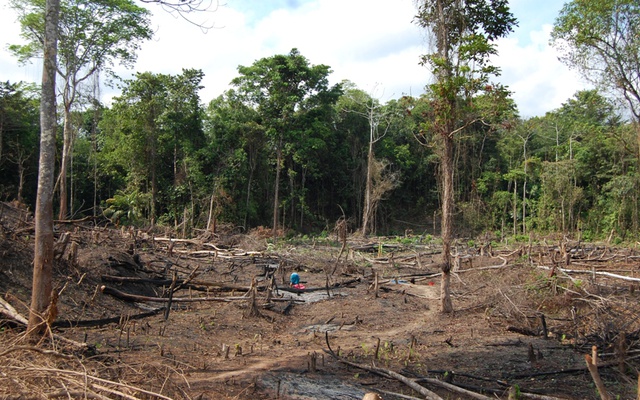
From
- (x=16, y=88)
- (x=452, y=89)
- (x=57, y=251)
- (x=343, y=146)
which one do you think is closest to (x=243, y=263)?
(x=57, y=251)

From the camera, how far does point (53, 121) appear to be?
249 inches

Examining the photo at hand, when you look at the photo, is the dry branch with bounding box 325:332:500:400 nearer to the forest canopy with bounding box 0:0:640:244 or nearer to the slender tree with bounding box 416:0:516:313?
the slender tree with bounding box 416:0:516:313

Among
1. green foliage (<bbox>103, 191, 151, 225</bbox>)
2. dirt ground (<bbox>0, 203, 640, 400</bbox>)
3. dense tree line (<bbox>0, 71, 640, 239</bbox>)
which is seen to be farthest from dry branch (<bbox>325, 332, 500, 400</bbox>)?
green foliage (<bbox>103, 191, 151, 225</bbox>)

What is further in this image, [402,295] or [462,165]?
[462,165]

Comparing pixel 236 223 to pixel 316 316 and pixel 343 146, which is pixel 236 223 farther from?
pixel 316 316

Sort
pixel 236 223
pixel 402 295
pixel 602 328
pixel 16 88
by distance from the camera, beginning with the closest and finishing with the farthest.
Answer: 1. pixel 602 328
2. pixel 402 295
3. pixel 16 88
4. pixel 236 223

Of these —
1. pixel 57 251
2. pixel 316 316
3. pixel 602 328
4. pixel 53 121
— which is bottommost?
pixel 316 316

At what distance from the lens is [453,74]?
33.6 ft

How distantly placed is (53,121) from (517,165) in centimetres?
3582

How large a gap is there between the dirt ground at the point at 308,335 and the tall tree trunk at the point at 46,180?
62cm

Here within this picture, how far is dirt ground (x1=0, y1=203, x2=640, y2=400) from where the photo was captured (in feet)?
17.6

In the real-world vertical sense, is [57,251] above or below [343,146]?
below

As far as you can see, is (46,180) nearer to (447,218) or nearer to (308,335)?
(308,335)

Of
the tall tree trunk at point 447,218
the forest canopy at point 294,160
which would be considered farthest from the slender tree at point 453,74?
the forest canopy at point 294,160
